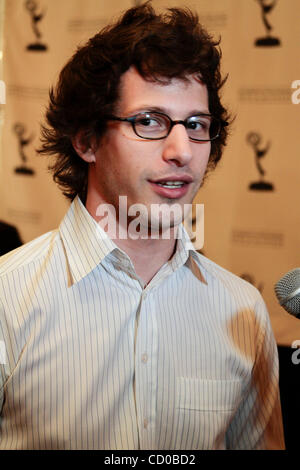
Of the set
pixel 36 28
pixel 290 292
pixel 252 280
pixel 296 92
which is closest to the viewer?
pixel 290 292

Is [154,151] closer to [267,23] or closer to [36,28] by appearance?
[267,23]

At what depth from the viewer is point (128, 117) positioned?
3.91ft

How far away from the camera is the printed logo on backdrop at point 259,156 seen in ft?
8.93

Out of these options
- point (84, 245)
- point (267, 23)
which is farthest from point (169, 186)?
point (267, 23)

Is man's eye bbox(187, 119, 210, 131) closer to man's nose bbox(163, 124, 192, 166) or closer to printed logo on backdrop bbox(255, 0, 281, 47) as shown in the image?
man's nose bbox(163, 124, 192, 166)

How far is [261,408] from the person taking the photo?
4.36 ft

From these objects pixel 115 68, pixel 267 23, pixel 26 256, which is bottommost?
pixel 26 256

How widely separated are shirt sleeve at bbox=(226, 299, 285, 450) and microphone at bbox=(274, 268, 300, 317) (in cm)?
46

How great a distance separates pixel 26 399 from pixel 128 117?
689mm

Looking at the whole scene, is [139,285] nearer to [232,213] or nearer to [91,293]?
[91,293]

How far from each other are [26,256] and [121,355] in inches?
13.4

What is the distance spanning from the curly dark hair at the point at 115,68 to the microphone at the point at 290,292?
0.57 m

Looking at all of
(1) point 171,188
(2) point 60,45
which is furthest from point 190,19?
(2) point 60,45

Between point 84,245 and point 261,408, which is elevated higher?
point 84,245
